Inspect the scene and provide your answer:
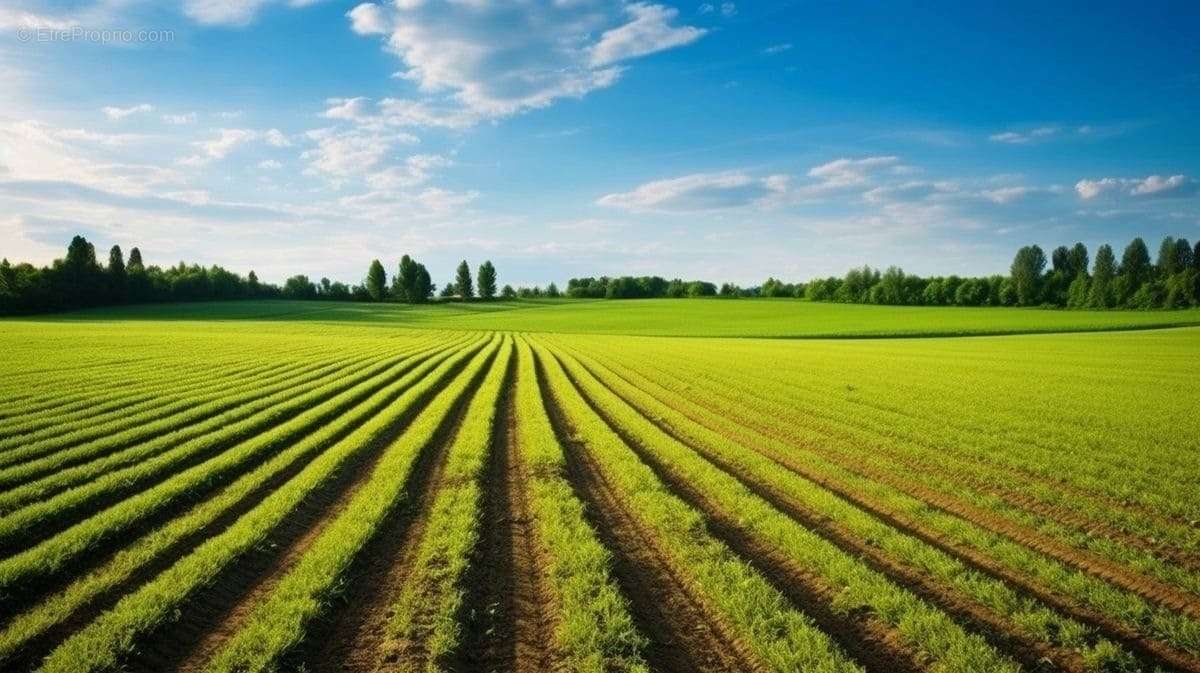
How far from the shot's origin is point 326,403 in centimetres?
1850

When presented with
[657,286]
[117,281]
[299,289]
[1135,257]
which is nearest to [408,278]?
[299,289]

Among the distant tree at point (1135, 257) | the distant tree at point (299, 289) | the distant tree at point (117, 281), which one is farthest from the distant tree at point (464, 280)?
the distant tree at point (1135, 257)

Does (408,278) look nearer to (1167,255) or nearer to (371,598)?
(371,598)

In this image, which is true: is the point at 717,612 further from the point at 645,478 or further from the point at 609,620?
the point at 645,478

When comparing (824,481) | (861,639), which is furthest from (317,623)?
(824,481)

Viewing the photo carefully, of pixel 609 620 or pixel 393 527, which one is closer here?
pixel 609 620

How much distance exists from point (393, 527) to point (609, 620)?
4.24 m

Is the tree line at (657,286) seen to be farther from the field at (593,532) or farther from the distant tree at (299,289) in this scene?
the field at (593,532)

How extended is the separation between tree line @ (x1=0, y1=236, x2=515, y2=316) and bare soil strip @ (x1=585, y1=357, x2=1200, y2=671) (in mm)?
114640

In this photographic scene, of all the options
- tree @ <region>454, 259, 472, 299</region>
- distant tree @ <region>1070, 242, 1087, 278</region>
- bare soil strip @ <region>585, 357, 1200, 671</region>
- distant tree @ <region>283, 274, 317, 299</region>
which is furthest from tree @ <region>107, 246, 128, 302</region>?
distant tree @ <region>1070, 242, 1087, 278</region>

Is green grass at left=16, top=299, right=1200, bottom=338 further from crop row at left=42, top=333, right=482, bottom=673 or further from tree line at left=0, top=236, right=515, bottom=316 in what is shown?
crop row at left=42, top=333, right=482, bottom=673

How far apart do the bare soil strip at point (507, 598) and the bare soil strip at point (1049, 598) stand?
5.52 m

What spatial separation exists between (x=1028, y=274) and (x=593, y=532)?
146 meters

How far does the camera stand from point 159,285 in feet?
366
